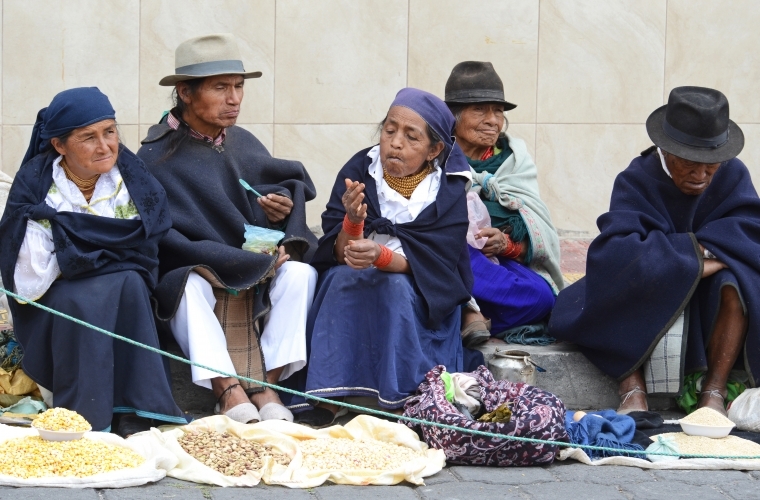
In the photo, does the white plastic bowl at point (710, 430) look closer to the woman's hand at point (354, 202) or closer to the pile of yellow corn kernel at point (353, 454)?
the pile of yellow corn kernel at point (353, 454)

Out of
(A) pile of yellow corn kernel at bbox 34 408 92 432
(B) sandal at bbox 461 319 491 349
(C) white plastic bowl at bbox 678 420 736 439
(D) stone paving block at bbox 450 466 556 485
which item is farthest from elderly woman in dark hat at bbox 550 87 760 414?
(A) pile of yellow corn kernel at bbox 34 408 92 432

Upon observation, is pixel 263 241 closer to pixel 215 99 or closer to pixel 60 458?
pixel 215 99

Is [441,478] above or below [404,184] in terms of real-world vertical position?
below

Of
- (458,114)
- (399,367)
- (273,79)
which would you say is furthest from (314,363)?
(273,79)

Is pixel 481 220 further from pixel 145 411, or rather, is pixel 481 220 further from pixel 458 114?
pixel 145 411

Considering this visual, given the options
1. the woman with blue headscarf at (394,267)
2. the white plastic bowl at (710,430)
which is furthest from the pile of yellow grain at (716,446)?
the woman with blue headscarf at (394,267)

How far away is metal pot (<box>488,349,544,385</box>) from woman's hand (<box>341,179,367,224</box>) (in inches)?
36.4

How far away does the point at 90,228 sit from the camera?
5129 millimetres

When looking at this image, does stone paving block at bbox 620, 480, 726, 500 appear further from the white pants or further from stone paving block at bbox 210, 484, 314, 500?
the white pants

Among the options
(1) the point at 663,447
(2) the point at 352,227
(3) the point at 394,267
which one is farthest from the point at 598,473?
(2) the point at 352,227

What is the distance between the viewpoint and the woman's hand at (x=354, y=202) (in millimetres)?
5246

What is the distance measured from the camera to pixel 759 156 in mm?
8016

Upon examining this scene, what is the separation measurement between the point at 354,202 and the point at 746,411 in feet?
6.36

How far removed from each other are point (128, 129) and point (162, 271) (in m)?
2.36
